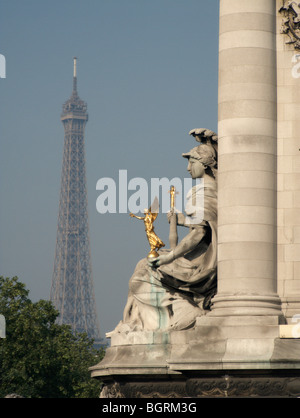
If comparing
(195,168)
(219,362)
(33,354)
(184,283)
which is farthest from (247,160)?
(33,354)

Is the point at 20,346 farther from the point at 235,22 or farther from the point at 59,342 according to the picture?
the point at 235,22

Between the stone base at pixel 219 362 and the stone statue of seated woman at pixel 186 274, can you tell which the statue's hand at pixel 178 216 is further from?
the stone base at pixel 219 362

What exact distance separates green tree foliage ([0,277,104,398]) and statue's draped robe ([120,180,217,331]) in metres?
31.4

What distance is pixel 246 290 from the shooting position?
30.3 m

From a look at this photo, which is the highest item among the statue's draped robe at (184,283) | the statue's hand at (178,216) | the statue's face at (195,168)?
the statue's face at (195,168)

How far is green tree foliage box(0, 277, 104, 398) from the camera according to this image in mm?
65250

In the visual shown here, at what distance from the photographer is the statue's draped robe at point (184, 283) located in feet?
108

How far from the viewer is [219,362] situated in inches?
1156

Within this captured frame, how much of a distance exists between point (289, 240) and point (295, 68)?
4.61 metres

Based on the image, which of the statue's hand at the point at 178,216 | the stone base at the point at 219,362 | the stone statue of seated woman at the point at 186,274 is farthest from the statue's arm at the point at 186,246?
the stone base at the point at 219,362

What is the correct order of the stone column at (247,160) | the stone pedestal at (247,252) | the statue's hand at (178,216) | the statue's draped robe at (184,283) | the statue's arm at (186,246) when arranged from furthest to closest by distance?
the statue's hand at (178,216), the statue's arm at (186,246), the statue's draped robe at (184,283), the stone column at (247,160), the stone pedestal at (247,252)

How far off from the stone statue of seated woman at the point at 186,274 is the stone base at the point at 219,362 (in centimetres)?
101

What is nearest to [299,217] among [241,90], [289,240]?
[289,240]

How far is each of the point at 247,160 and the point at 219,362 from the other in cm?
527
